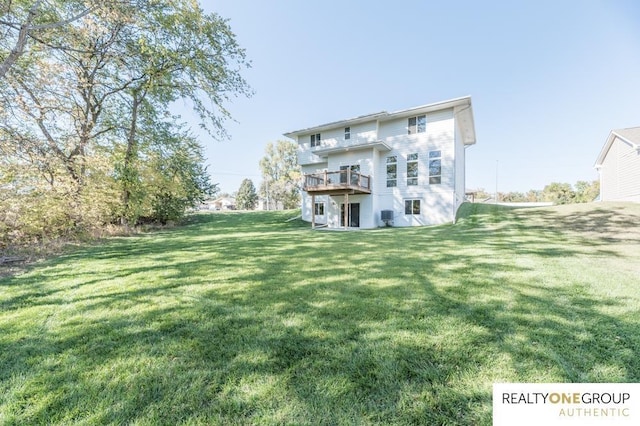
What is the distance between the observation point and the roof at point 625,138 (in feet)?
46.1

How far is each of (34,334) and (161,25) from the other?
37.0 ft

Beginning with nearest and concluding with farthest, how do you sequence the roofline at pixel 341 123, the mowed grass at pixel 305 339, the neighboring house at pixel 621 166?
the mowed grass at pixel 305 339, the neighboring house at pixel 621 166, the roofline at pixel 341 123

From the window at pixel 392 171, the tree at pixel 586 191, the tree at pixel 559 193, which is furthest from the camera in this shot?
the tree at pixel 559 193

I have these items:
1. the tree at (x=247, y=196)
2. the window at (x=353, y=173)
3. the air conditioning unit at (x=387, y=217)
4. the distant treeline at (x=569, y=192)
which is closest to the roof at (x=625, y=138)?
the air conditioning unit at (x=387, y=217)

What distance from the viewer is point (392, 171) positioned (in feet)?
52.8

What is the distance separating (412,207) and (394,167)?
2778mm

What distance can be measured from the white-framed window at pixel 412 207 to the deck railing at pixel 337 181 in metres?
2.49

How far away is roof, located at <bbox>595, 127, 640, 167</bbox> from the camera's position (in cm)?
1406

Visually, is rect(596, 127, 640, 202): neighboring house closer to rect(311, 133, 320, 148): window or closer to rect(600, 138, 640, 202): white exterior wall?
rect(600, 138, 640, 202): white exterior wall

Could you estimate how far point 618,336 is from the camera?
2.36 m

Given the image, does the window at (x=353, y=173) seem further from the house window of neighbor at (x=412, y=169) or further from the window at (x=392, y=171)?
the house window of neighbor at (x=412, y=169)

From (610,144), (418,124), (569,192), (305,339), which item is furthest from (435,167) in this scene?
(569,192)

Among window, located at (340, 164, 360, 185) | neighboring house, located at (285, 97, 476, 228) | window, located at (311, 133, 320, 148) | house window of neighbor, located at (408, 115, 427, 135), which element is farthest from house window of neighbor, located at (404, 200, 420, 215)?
window, located at (311, 133, 320, 148)

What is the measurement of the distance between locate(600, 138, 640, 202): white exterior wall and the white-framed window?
11545 mm
